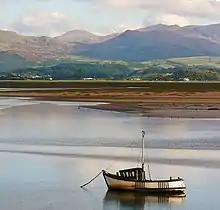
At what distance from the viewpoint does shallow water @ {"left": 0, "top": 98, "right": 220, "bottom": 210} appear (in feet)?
86.7

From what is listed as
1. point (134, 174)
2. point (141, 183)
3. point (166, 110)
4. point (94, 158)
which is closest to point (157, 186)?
point (141, 183)

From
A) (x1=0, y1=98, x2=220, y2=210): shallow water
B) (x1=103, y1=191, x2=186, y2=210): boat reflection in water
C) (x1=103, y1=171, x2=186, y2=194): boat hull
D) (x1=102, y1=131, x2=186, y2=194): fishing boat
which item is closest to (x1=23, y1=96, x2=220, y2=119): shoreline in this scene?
(x1=0, y1=98, x2=220, y2=210): shallow water

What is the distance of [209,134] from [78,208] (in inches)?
971

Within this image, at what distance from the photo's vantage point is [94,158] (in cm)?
3653

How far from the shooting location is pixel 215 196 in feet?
88.9

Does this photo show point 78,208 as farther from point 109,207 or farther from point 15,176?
point 15,176

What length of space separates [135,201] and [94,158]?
402 inches

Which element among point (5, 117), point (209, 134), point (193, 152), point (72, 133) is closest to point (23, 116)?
point (5, 117)

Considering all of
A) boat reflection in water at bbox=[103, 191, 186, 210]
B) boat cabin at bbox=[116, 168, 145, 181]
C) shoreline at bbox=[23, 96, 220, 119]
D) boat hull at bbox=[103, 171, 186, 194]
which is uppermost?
shoreline at bbox=[23, 96, 220, 119]

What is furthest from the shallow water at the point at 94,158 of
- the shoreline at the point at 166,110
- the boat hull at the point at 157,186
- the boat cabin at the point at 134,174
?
the shoreline at the point at 166,110

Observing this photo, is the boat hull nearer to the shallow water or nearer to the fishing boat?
the fishing boat

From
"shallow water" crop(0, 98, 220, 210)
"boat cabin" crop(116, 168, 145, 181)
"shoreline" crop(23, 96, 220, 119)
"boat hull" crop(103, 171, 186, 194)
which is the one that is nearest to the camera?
"shallow water" crop(0, 98, 220, 210)

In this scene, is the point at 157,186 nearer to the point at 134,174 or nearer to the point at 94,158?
the point at 134,174

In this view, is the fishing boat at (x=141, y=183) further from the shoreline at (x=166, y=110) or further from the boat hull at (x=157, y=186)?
the shoreline at (x=166, y=110)
